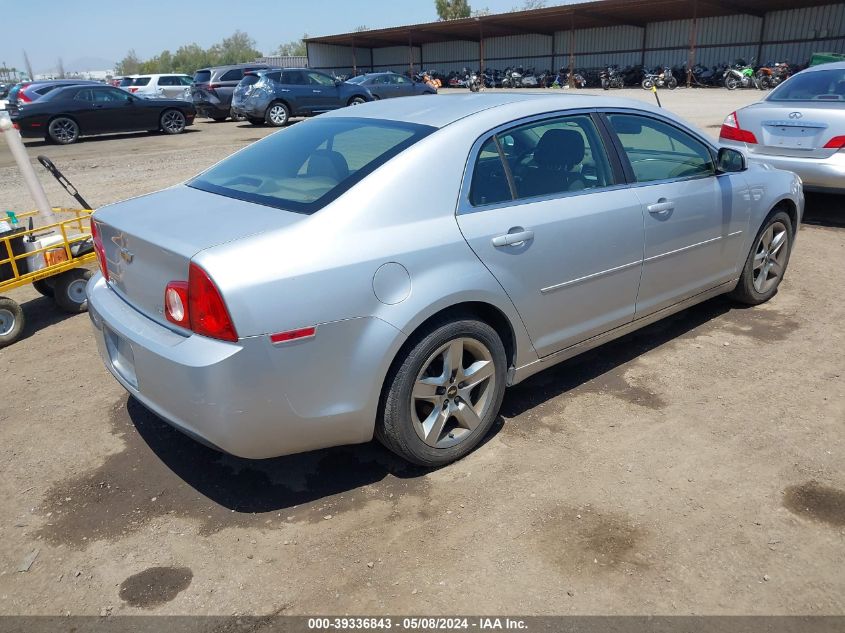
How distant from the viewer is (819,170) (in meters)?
6.89

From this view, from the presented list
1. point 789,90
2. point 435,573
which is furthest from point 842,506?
point 789,90

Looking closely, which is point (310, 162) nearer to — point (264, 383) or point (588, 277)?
point (264, 383)

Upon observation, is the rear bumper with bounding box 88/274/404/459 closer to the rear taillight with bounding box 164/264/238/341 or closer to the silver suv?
the rear taillight with bounding box 164/264/238/341

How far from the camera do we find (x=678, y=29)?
3766 cm

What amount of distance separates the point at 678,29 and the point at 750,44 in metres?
4.43

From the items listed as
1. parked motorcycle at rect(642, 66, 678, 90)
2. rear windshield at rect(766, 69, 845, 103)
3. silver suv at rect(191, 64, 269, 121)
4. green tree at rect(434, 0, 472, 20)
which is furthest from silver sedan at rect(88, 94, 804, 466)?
green tree at rect(434, 0, 472, 20)

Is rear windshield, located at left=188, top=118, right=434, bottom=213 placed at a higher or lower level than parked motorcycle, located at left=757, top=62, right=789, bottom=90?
higher

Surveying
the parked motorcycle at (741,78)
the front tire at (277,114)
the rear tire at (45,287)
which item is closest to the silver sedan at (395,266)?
the rear tire at (45,287)

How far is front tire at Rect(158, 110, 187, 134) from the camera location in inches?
746

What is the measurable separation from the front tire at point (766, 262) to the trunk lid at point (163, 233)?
3.60 meters

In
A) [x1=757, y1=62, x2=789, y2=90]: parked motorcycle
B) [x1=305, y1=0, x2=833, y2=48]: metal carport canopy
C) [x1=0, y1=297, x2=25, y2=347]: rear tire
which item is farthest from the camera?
[x1=305, y1=0, x2=833, y2=48]: metal carport canopy

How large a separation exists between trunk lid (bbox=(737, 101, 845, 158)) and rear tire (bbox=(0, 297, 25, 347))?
282 inches

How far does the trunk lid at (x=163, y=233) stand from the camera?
2775 millimetres

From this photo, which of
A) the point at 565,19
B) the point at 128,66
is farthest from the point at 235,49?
the point at 565,19
